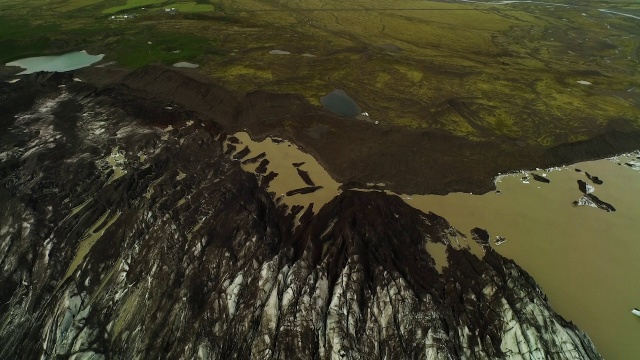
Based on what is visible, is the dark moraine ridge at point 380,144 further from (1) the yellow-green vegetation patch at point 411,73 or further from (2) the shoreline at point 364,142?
(1) the yellow-green vegetation patch at point 411,73

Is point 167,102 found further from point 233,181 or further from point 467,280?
point 467,280

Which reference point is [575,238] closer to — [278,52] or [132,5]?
[278,52]

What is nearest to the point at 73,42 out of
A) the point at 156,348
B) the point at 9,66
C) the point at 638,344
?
the point at 9,66

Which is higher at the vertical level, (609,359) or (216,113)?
(216,113)

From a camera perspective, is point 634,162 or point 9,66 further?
point 9,66

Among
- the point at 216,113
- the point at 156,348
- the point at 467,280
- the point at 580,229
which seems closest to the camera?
the point at 156,348
